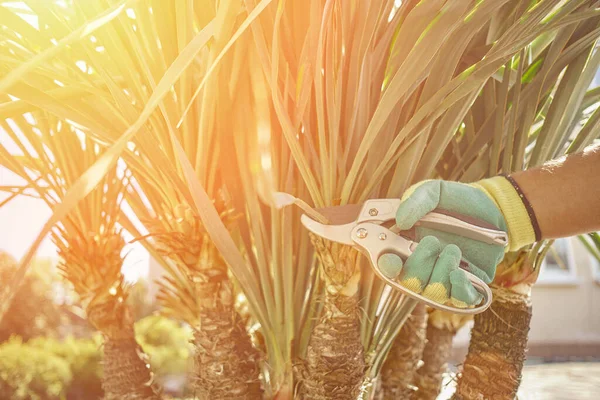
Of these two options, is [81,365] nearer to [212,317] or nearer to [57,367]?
[57,367]

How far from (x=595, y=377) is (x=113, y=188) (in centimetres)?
168

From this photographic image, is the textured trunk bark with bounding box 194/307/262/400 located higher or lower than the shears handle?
lower

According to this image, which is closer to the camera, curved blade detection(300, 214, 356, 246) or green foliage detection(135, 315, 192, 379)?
curved blade detection(300, 214, 356, 246)

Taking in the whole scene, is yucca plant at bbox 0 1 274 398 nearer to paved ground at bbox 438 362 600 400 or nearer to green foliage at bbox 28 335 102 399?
paved ground at bbox 438 362 600 400

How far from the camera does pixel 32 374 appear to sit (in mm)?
2166

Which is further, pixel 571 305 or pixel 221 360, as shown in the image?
pixel 571 305

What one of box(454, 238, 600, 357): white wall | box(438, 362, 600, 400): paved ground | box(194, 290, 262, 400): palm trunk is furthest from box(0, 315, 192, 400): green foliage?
box(454, 238, 600, 357): white wall

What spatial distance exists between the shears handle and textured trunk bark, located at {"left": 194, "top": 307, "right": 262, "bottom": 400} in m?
0.18

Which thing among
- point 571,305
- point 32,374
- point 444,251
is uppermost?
point 571,305

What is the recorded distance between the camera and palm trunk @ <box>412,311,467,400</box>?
72cm

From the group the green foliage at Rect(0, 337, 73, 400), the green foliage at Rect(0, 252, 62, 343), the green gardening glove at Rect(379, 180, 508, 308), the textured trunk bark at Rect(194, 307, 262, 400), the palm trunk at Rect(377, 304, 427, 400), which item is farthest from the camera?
the green foliage at Rect(0, 252, 62, 343)

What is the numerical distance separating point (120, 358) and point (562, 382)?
4.62 ft

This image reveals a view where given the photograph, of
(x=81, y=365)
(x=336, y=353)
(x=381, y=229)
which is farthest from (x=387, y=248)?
(x=81, y=365)

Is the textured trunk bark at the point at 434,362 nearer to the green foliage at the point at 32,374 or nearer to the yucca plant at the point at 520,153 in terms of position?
the yucca plant at the point at 520,153
